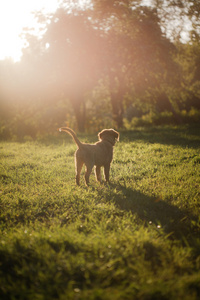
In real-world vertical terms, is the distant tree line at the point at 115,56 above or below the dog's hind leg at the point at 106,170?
above

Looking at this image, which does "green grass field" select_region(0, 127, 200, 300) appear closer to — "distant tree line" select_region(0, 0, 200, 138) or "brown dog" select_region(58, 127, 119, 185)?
"brown dog" select_region(58, 127, 119, 185)

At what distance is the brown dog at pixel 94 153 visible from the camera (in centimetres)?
507

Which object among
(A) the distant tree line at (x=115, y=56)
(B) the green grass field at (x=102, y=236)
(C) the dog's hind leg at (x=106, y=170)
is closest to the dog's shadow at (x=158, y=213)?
(B) the green grass field at (x=102, y=236)

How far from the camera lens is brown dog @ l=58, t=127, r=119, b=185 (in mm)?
5074

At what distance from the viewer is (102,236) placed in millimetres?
2984

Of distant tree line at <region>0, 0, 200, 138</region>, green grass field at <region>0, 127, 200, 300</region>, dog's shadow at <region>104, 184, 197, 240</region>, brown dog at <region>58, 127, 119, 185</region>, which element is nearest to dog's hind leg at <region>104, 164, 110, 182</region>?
brown dog at <region>58, 127, 119, 185</region>

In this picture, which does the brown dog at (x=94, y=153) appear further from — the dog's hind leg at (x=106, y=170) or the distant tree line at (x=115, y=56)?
the distant tree line at (x=115, y=56)

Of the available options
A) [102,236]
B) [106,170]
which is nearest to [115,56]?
[106,170]

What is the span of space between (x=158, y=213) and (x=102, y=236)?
4.66 ft

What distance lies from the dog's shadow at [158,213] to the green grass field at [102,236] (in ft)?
0.05

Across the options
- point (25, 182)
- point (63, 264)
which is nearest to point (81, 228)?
point (63, 264)

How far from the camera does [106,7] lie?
13.9 meters

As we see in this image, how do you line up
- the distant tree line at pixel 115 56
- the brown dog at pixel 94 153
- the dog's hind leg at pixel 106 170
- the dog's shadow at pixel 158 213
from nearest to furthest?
the dog's shadow at pixel 158 213 < the brown dog at pixel 94 153 < the dog's hind leg at pixel 106 170 < the distant tree line at pixel 115 56

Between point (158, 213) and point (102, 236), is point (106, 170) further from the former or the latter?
point (102, 236)
